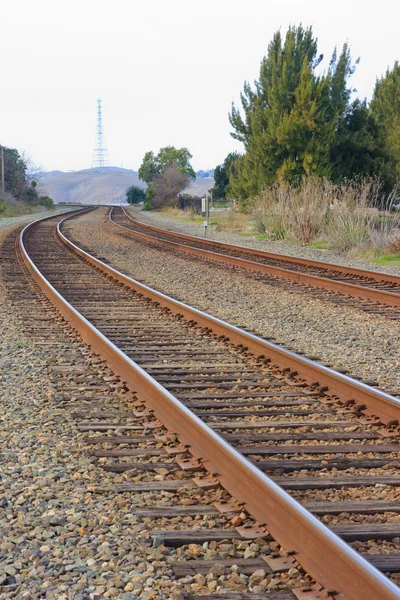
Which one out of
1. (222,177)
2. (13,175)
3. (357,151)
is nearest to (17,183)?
(13,175)

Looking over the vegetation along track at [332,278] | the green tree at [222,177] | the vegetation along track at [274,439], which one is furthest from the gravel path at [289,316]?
the green tree at [222,177]

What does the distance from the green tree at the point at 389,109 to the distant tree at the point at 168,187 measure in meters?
31.7

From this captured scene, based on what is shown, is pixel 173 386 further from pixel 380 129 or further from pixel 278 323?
pixel 380 129

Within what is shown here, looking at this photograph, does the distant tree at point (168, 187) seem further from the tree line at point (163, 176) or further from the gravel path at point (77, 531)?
the gravel path at point (77, 531)

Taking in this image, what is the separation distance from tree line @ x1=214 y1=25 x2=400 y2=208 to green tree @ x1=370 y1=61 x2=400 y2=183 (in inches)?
9.9

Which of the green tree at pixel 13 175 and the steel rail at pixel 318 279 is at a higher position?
the green tree at pixel 13 175

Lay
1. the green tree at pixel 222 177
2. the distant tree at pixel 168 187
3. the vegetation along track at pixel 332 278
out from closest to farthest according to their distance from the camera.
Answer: the vegetation along track at pixel 332 278 < the green tree at pixel 222 177 < the distant tree at pixel 168 187

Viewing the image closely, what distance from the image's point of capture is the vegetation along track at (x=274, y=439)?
3496mm

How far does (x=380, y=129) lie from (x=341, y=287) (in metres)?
27.6

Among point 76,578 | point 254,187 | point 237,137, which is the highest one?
point 237,137

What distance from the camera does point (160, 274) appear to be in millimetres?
16297

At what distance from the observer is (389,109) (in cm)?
4678

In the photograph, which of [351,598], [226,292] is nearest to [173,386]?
[351,598]

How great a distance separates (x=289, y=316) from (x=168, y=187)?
70.5 m
